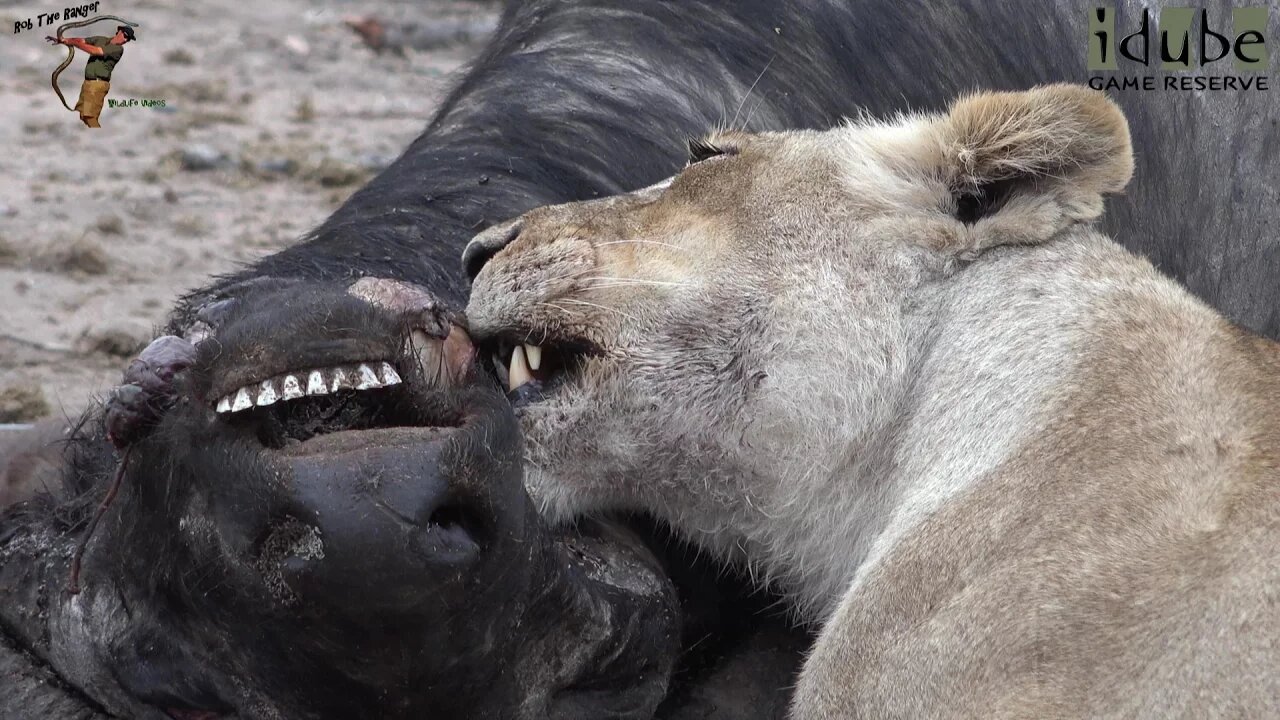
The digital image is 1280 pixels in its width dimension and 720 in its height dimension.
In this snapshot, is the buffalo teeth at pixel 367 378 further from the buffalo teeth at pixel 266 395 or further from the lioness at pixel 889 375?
the lioness at pixel 889 375

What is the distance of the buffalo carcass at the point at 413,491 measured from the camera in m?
1.92

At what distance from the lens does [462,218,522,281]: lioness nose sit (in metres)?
2.71

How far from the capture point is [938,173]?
2.60m

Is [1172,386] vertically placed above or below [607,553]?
above

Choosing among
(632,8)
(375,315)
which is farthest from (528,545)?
(632,8)

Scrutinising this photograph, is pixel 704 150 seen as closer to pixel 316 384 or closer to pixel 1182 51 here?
pixel 316 384

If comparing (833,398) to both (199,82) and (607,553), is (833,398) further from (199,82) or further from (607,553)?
(199,82)

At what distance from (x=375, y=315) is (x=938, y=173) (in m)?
0.99

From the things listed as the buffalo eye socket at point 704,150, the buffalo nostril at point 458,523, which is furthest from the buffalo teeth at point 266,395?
the buffalo eye socket at point 704,150

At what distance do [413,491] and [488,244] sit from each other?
878 millimetres

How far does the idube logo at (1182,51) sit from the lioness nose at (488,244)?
175cm

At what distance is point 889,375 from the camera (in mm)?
2531

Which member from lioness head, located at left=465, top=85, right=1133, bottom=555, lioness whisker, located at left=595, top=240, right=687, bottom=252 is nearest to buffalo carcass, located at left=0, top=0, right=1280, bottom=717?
lioness head, located at left=465, top=85, right=1133, bottom=555

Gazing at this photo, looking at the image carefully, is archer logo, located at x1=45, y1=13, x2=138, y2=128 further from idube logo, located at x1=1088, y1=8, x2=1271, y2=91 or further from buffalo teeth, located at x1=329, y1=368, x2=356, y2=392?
buffalo teeth, located at x1=329, y1=368, x2=356, y2=392
